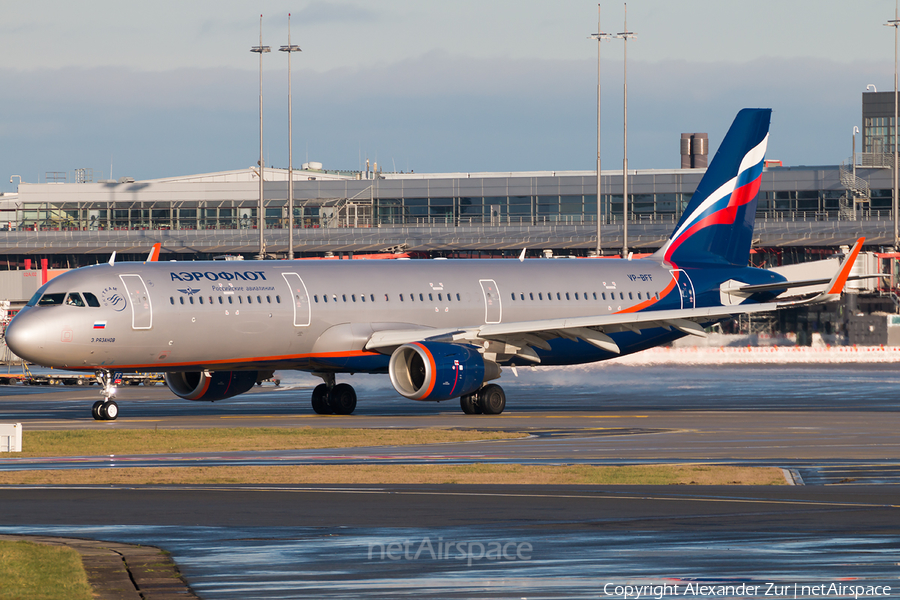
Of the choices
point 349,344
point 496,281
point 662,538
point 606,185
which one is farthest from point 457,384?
point 606,185

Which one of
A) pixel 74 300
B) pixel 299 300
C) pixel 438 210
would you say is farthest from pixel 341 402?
pixel 438 210

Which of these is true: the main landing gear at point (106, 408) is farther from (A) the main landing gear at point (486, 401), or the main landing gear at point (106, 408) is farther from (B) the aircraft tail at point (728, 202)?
(B) the aircraft tail at point (728, 202)

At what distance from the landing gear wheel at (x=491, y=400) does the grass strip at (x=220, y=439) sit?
593 centimetres

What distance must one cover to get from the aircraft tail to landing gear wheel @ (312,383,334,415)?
12793mm

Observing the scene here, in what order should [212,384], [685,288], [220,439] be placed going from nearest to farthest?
[220,439] < [212,384] < [685,288]

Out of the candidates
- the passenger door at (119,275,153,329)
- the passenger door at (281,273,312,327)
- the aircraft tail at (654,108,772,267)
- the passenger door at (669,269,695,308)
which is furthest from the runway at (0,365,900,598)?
the aircraft tail at (654,108,772,267)

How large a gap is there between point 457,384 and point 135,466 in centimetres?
1328

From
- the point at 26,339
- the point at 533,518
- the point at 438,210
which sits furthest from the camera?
the point at 438,210

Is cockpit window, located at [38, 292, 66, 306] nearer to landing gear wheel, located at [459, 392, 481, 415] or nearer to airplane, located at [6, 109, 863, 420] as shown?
airplane, located at [6, 109, 863, 420]

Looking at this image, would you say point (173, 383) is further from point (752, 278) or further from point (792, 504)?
point (792, 504)

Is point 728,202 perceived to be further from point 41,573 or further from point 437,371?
point 41,573

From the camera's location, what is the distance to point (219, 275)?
3584 centimetres

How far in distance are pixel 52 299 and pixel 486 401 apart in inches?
458

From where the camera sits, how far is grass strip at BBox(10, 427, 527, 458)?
25984 millimetres
